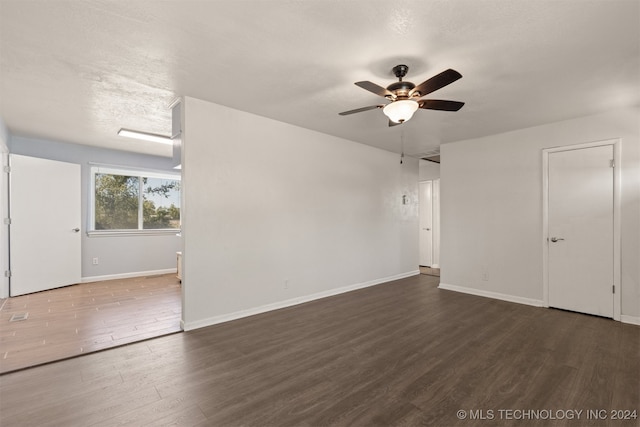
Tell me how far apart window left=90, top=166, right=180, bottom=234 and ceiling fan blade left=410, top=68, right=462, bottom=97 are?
6132 millimetres

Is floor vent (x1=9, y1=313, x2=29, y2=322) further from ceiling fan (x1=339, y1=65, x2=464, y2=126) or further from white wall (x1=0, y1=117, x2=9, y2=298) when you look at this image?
ceiling fan (x1=339, y1=65, x2=464, y2=126)

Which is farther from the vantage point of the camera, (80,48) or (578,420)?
(80,48)

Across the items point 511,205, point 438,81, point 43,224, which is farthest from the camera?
point 43,224

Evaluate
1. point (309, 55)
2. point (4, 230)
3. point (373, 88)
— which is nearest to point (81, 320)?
point (4, 230)

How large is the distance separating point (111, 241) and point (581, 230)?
8006 millimetres

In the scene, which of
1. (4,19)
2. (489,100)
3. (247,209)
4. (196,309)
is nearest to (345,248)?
(247,209)

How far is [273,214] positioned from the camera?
4098 millimetres

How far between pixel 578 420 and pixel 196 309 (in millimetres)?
3436

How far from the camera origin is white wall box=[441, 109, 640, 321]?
3570mm

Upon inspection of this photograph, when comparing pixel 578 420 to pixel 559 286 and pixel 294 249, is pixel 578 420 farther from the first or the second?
pixel 294 249

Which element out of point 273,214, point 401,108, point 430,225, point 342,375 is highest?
point 401,108

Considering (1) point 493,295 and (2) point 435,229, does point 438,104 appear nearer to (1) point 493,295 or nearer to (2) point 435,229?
(1) point 493,295

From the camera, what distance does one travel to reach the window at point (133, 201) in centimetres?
590

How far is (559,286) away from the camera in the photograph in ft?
→ 13.3
